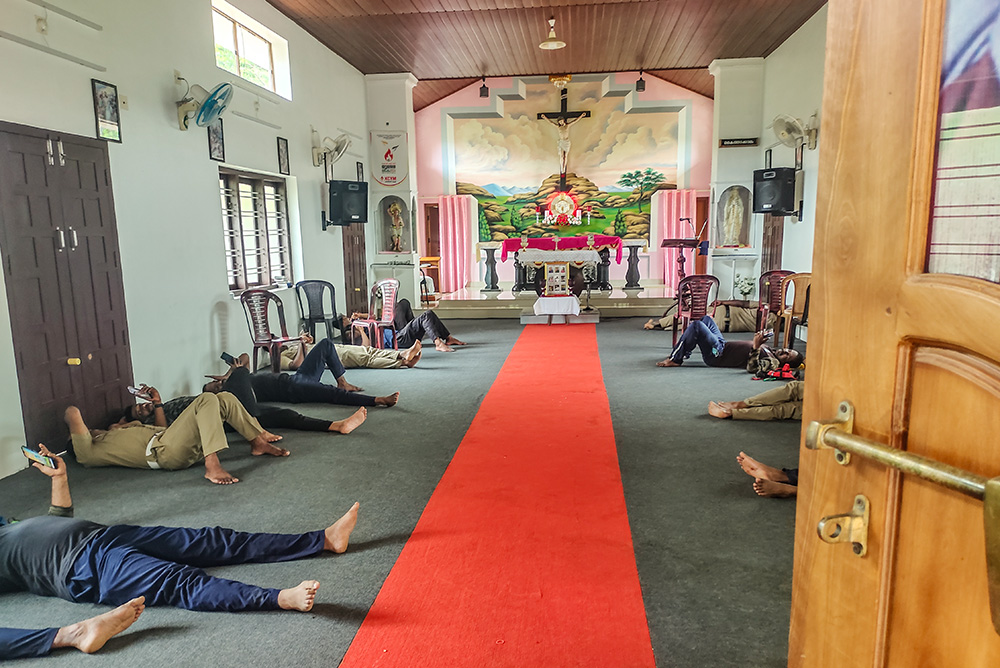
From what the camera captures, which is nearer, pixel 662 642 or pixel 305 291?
pixel 662 642

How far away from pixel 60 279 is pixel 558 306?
21.7 ft

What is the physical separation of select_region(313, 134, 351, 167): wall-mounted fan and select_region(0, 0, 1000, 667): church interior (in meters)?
0.03

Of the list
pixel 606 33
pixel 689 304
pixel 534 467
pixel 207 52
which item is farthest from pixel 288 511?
pixel 606 33

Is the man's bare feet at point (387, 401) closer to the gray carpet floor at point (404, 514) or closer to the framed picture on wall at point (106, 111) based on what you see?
the gray carpet floor at point (404, 514)

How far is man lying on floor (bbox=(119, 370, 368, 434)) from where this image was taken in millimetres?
4152

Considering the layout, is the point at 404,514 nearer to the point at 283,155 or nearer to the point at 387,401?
the point at 387,401

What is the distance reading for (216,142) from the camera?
19.1 ft

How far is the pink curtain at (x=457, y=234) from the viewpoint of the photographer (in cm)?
1331

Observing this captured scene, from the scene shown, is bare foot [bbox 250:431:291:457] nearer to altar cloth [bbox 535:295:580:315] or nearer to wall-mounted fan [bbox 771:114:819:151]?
altar cloth [bbox 535:295:580:315]

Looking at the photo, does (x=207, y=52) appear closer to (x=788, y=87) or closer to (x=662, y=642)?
(x=662, y=642)

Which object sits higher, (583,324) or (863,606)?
(863,606)

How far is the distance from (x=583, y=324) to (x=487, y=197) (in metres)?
5.14

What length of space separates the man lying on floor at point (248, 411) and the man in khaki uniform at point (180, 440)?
0.22m

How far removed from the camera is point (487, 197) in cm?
1340
